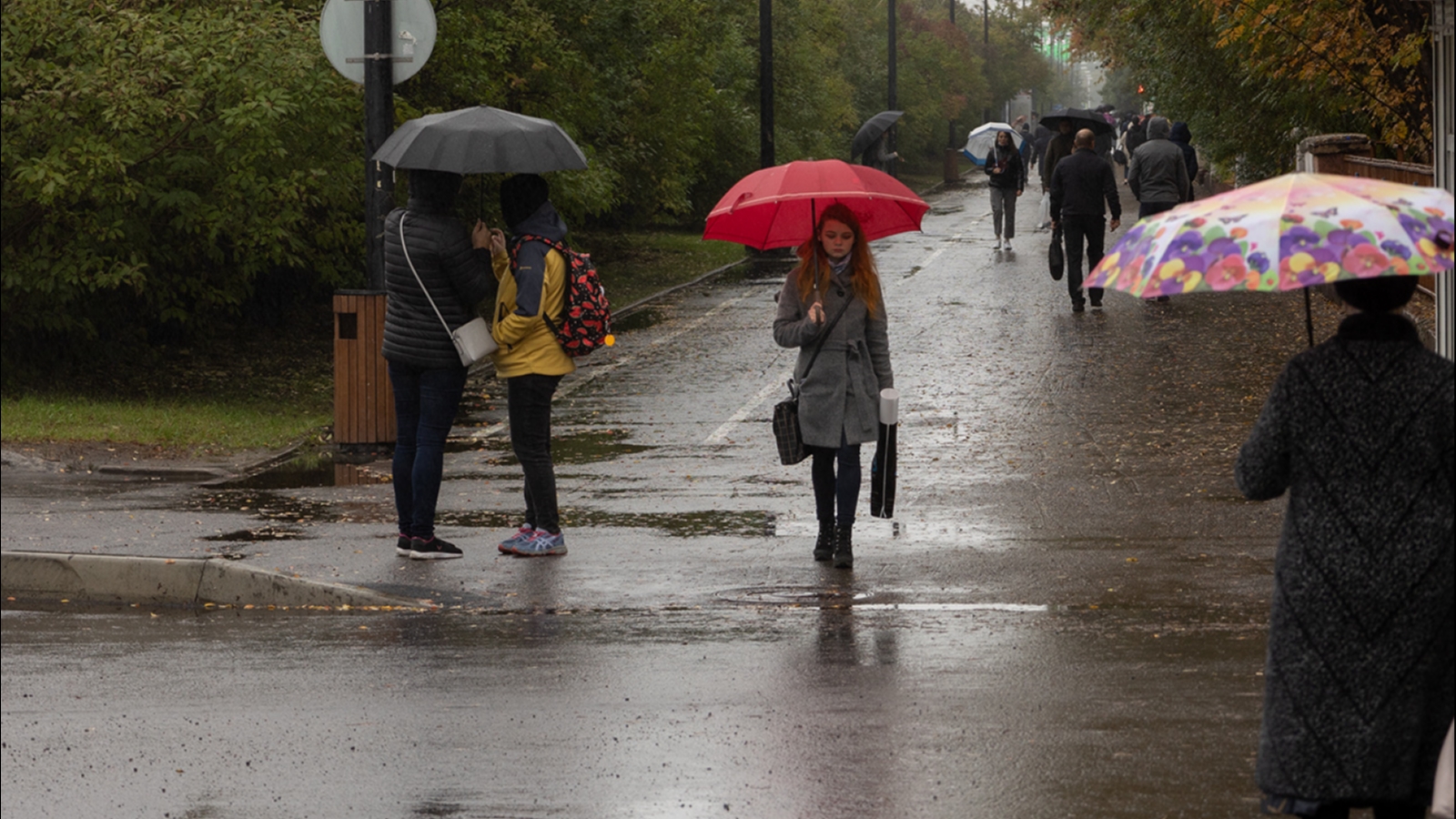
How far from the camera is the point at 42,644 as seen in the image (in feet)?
25.1

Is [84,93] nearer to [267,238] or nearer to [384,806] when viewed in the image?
[267,238]

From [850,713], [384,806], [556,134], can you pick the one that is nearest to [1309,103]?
[556,134]

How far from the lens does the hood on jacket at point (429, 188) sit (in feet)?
29.8

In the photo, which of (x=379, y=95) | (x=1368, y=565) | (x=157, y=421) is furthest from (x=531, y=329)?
(x=157, y=421)

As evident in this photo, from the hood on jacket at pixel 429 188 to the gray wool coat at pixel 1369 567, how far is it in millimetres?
5558

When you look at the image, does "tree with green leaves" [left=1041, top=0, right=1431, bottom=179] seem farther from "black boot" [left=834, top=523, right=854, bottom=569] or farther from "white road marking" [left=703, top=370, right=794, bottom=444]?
"black boot" [left=834, top=523, right=854, bottom=569]

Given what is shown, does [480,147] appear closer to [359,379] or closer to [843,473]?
[843,473]

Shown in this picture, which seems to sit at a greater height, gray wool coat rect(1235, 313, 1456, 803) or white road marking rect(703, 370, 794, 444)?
gray wool coat rect(1235, 313, 1456, 803)

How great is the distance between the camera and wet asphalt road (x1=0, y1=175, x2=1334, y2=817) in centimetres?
576

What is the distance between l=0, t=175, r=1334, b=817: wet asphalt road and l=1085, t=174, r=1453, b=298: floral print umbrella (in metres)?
1.84

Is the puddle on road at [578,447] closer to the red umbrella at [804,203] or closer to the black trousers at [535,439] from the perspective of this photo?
the black trousers at [535,439]

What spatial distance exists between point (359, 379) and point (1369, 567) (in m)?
9.48

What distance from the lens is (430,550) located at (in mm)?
9406

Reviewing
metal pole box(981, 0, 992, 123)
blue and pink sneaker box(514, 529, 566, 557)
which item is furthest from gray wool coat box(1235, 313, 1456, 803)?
metal pole box(981, 0, 992, 123)
